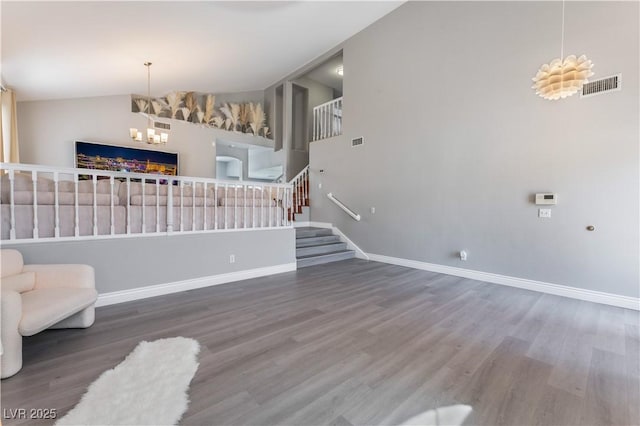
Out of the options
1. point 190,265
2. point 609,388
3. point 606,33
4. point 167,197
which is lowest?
point 609,388

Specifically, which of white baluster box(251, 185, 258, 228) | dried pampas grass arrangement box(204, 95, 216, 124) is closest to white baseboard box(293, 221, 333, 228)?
white baluster box(251, 185, 258, 228)

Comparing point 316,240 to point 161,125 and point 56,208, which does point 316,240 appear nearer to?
point 56,208

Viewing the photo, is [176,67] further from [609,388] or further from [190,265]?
[609,388]

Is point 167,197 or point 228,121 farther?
point 228,121

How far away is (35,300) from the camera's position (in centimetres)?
199

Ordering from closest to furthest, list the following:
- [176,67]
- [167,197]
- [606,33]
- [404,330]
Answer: [404,330]
[606,33]
[167,197]
[176,67]

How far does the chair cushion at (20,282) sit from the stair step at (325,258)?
342cm

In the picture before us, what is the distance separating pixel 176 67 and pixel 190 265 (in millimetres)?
4454

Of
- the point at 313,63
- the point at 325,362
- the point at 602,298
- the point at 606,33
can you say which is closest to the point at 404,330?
the point at 325,362

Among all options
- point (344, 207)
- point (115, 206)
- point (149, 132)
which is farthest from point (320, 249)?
point (149, 132)

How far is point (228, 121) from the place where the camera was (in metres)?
8.08

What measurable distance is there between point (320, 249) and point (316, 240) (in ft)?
0.99

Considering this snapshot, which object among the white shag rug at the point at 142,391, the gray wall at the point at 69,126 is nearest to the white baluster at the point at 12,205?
the white shag rug at the point at 142,391

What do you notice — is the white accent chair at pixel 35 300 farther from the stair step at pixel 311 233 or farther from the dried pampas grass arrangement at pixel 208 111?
the dried pampas grass arrangement at pixel 208 111
